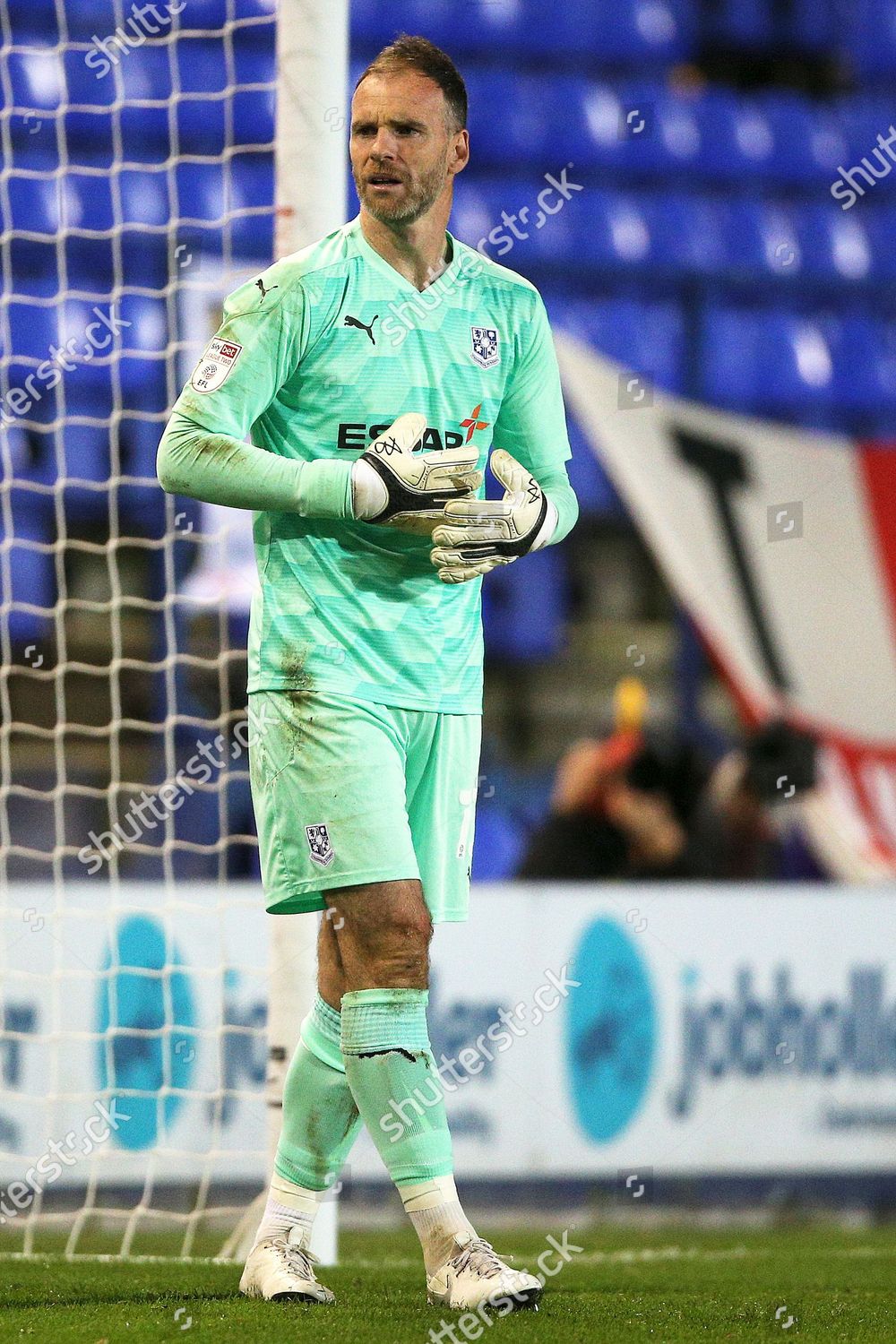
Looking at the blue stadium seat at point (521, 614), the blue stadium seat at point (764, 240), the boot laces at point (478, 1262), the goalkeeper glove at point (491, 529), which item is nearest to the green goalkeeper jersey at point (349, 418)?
the goalkeeper glove at point (491, 529)

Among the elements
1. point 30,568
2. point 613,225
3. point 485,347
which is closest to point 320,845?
point 485,347

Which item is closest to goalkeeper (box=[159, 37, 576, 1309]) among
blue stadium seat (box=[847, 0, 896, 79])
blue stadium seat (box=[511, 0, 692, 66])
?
blue stadium seat (box=[511, 0, 692, 66])

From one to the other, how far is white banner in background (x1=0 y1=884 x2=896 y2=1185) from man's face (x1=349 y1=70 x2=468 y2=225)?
2.98 meters

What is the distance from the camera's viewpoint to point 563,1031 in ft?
19.1

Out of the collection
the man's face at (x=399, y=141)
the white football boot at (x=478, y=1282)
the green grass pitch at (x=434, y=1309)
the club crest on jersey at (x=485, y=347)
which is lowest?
the green grass pitch at (x=434, y=1309)

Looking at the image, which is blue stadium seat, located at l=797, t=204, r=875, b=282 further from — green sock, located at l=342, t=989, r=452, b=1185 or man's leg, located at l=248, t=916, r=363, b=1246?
green sock, located at l=342, t=989, r=452, b=1185

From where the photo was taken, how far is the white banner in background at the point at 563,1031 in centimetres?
542

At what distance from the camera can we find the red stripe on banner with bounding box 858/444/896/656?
8305 mm

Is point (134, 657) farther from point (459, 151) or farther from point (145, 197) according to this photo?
point (459, 151)

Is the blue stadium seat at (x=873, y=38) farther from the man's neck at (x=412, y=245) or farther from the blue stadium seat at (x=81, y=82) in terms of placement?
the man's neck at (x=412, y=245)

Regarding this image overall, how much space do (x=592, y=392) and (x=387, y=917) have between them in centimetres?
563

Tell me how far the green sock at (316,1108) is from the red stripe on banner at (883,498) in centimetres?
587

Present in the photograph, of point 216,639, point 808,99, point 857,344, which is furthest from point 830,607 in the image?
point 808,99

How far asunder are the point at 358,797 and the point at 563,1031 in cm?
332
